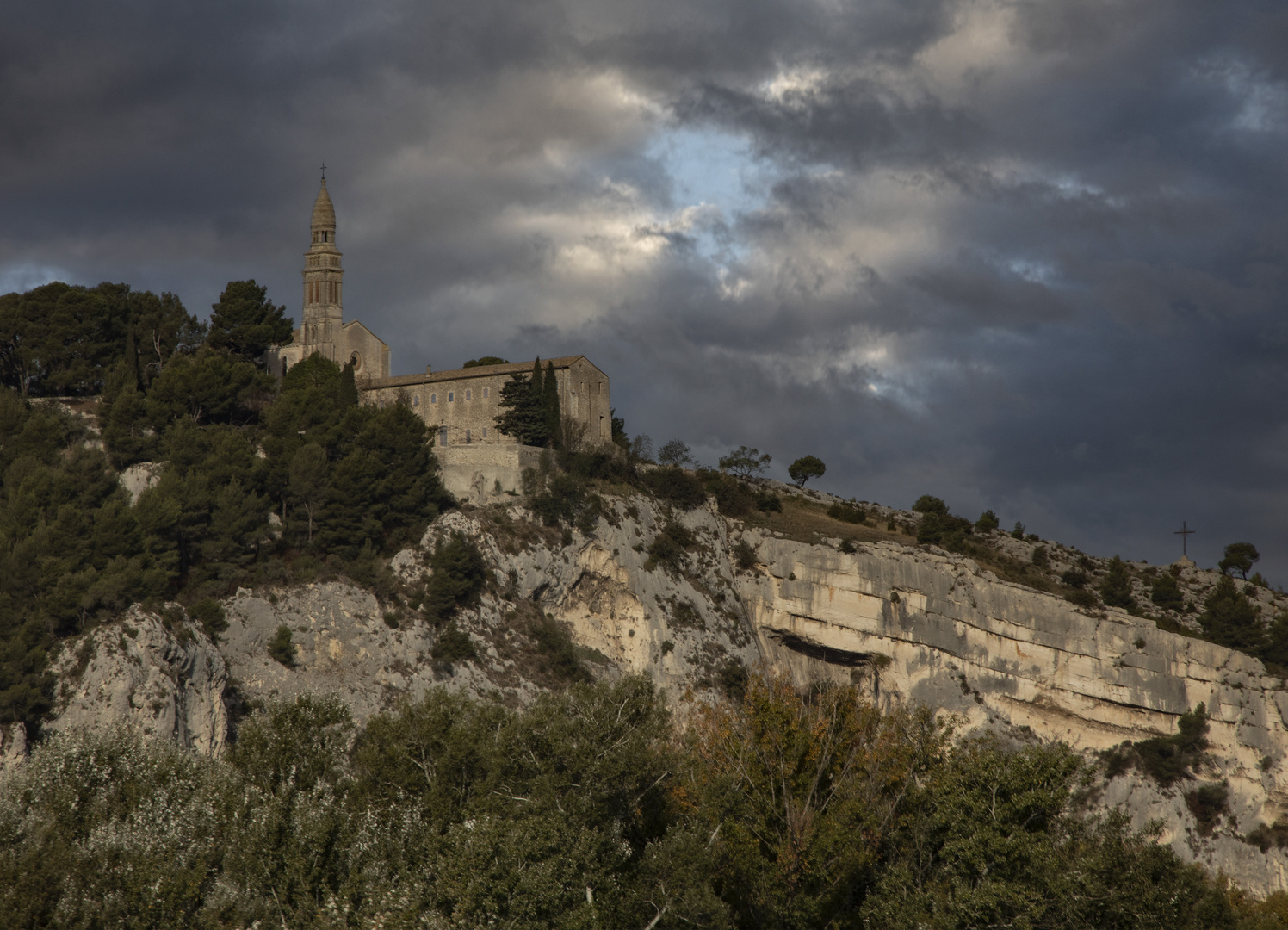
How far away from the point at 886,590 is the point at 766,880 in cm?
4143

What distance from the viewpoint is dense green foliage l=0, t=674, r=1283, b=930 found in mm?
27109

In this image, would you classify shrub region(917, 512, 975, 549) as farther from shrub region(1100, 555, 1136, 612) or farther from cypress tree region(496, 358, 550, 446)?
cypress tree region(496, 358, 550, 446)

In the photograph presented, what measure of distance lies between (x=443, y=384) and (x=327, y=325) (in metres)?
8.85

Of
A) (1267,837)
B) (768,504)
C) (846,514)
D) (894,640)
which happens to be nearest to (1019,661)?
A: (894,640)

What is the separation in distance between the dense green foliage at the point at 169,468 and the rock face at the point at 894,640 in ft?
15.4

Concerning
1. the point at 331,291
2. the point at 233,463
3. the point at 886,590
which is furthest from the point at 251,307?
the point at 886,590

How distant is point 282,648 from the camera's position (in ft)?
177

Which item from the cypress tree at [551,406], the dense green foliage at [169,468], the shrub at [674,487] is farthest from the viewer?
the shrub at [674,487]

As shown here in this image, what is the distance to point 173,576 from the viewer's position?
54156mm

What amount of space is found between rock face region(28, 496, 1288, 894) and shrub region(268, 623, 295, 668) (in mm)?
6899

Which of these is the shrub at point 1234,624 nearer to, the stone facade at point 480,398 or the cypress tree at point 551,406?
the stone facade at point 480,398

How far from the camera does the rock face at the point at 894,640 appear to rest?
64938 mm

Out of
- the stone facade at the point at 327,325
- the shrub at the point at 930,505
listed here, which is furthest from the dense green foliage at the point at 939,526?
the stone facade at the point at 327,325

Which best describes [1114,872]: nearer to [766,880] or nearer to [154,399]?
[766,880]
